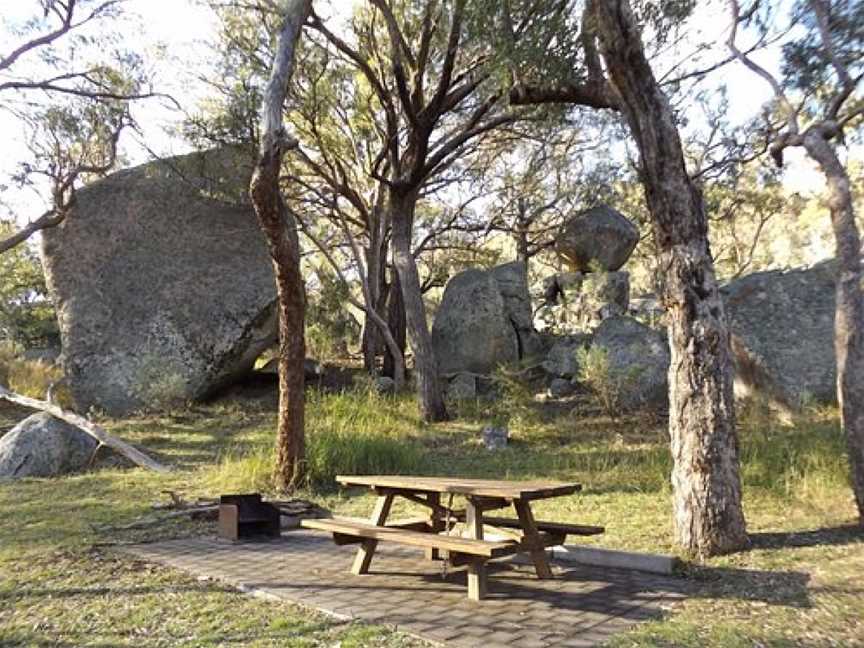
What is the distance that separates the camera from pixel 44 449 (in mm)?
9219

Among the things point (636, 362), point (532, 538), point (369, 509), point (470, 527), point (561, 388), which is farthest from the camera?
point (561, 388)

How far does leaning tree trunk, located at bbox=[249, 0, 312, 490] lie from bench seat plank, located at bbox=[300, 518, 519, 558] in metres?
2.75

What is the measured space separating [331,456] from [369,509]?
136cm

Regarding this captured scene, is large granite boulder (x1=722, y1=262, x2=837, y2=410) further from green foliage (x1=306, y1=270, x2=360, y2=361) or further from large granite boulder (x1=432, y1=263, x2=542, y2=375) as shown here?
green foliage (x1=306, y1=270, x2=360, y2=361)

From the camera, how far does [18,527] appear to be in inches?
253

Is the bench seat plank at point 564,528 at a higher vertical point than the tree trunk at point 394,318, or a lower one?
lower

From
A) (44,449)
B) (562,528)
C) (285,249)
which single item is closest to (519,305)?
(285,249)

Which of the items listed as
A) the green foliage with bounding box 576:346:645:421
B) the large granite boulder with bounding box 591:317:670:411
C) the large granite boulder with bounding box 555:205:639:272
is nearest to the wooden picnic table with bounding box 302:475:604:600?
the green foliage with bounding box 576:346:645:421

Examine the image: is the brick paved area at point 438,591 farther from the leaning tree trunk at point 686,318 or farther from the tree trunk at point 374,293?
the tree trunk at point 374,293

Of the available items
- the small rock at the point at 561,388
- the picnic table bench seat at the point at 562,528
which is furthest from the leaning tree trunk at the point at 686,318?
the small rock at the point at 561,388

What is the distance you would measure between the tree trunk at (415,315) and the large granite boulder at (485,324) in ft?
6.06

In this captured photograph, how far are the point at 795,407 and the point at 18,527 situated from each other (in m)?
8.64

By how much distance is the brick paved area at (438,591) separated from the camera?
3.61m

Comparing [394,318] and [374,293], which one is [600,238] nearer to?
[394,318]
